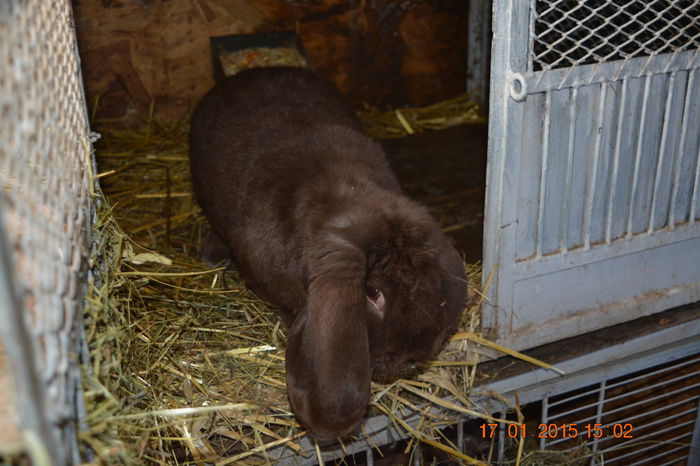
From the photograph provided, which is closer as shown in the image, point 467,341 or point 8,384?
point 8,384

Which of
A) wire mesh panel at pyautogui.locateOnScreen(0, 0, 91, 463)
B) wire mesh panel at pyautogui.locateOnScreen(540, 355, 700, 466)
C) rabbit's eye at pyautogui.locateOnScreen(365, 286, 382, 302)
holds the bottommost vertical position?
wire mesh panel at pyautogui.locateOnScreen(540, 355, 700, 466)

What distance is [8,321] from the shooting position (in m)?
1.04

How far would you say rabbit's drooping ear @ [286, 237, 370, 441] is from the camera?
7.25 ft

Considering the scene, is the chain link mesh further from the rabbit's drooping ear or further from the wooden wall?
the wooden wall

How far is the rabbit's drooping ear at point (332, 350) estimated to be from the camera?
221 cm

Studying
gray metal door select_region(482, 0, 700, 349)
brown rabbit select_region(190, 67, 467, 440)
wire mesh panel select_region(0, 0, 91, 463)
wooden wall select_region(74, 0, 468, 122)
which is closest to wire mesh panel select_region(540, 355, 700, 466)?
gray metal door select_region(482, 0, 700, 349)

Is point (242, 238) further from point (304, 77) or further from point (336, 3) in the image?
point (336, 3)

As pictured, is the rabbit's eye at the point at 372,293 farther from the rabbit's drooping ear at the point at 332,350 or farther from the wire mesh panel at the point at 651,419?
the wire mesh panel at the point at 651,419

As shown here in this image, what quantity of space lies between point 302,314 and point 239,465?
62 centimetres

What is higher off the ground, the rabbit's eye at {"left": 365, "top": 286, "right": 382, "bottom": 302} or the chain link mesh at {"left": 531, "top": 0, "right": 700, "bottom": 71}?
the chain link mesh at {"left": 531, "top": 0, "right": 700, "bottom": 71}

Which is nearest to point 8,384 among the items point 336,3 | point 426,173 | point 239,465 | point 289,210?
point 239,465
